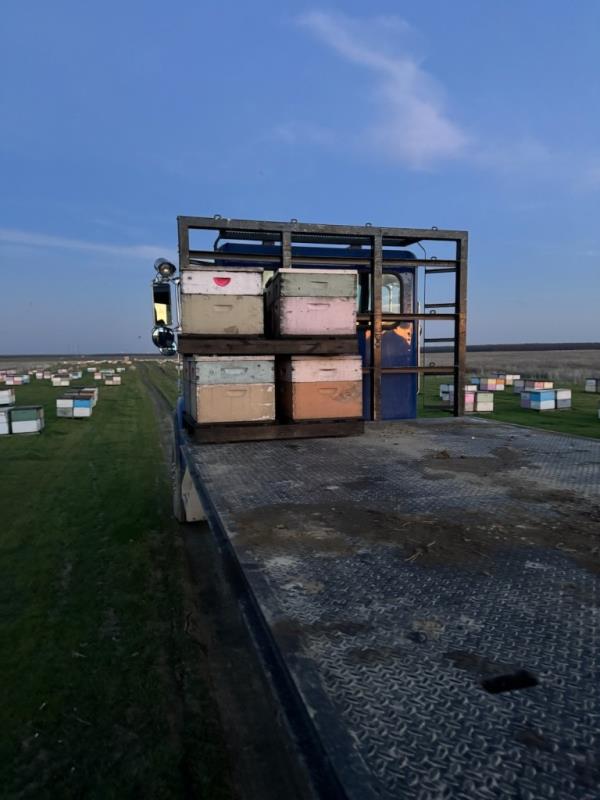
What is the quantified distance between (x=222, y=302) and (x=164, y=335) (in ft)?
2.58

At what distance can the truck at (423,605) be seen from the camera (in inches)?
45.5

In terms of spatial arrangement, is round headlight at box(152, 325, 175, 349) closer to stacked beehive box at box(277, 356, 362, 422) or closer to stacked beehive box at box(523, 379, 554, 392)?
stacked beehive box at box(277, 356, 362, 422)

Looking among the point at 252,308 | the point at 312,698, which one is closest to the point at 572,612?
the point at 312,698

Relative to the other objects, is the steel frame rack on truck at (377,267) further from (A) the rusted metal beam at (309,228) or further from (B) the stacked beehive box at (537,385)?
(B) the stacked beehive box at (537,385)

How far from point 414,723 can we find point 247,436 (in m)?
3.86

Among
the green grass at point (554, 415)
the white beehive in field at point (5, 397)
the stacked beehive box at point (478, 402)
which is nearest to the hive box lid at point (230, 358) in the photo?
the green grass at point (554, 415)

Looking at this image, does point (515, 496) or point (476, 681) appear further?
point (515, 496)

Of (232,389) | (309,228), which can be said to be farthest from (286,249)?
(232,389)

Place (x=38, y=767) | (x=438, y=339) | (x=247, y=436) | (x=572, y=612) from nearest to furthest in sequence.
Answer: (x=572, y=612) → (x=38, y=767) → (x=247, y=436) → (x=438, y=339)

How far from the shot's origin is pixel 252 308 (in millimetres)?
5258

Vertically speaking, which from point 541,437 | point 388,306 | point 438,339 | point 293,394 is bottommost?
point 541,437

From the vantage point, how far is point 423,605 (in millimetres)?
1821

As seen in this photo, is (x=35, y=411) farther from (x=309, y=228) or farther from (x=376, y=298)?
(x=376, y=298)

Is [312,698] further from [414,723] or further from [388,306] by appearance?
[388,306]
